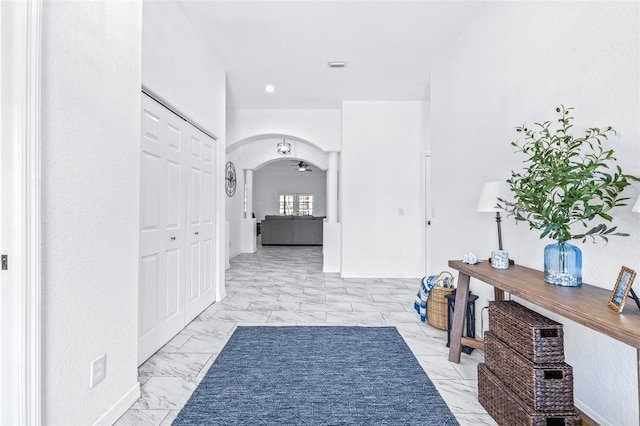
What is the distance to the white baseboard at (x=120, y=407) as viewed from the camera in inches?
62.2

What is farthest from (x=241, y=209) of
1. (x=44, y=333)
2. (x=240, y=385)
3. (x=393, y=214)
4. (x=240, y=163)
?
(x=44, y=333)

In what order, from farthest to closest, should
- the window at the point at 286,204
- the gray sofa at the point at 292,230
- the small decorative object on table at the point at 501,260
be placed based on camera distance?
1. the window at the point at 286,204
2. the gray sofa at the point at 292,230
3. the small decorative object on table at the point at 501,260

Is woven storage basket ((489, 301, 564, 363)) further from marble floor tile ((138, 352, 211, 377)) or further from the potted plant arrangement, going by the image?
marble floor tile ((138, 352, 211, 377))

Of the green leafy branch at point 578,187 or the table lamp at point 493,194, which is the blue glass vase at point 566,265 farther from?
the table lamp at point 493,194

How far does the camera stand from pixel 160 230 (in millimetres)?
2525

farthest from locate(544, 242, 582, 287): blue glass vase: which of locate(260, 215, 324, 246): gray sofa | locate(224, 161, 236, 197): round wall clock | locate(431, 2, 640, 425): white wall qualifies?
locate(260, 215, 324, 246): gray sofa

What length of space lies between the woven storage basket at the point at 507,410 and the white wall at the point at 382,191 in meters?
3.37

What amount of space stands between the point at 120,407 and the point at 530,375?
2.04 metres

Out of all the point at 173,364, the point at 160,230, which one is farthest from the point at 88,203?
the point at 173,364

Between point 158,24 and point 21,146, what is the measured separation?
1706mm

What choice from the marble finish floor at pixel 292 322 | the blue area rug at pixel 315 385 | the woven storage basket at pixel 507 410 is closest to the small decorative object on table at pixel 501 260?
the woven storage basket at pixel 507 410

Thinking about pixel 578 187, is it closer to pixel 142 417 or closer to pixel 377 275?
pixel 142 417

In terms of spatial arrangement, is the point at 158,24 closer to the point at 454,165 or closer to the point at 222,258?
the point at 222,258

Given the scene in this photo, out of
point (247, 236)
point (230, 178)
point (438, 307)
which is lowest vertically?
point (438, 307)
